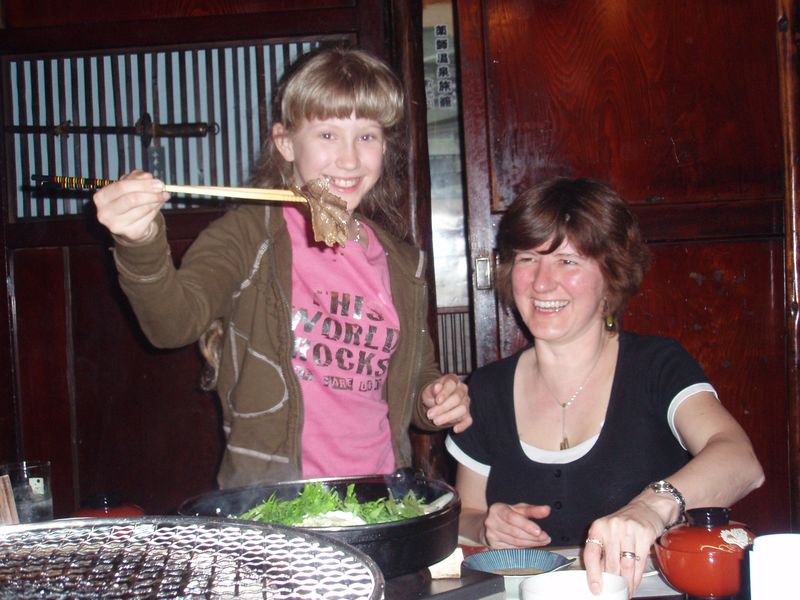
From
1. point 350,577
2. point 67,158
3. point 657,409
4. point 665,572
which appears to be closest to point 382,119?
point 657,409

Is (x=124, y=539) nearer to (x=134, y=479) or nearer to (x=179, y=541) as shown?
(x=179, y=541)

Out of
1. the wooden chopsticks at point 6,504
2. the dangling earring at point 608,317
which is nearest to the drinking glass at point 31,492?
the wooden chopsticks at point 6,504

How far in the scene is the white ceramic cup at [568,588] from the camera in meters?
0.96

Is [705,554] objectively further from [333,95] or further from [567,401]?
[333,95]

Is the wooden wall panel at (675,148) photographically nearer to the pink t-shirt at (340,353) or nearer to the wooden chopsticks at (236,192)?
the pink t-shirt at (340,353)

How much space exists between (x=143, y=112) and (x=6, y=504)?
225cm

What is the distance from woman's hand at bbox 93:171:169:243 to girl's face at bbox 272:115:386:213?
62 cm

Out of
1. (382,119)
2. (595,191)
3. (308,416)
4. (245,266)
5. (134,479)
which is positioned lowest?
(134,479)

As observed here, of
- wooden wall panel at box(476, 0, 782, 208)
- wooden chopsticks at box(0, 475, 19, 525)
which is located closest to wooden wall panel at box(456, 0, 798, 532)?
wooden wall panel at box(476, 0, 782, 208)

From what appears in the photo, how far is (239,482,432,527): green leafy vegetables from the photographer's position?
1.20 m

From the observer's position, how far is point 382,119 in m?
2.06

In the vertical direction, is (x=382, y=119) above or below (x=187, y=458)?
above

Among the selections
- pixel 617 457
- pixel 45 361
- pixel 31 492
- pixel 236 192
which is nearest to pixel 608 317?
pixel 617 457

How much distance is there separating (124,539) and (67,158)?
107 inches
